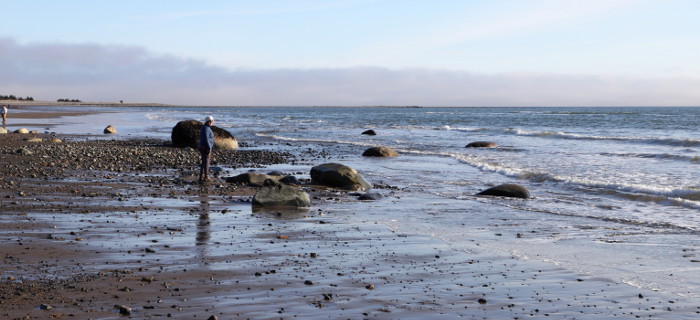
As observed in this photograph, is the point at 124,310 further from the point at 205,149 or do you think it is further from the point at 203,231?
the point at 205,149

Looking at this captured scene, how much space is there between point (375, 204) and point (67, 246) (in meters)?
7.04

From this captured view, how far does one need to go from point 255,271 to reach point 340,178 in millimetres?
9570

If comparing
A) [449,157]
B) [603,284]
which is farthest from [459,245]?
[449,157]

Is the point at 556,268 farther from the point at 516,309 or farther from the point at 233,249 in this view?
the point at 233,249

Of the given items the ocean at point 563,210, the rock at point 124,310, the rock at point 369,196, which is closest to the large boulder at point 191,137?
the ocean at point 563,210

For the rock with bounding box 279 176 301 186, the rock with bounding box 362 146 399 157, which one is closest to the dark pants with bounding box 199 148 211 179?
the rock with bounding box 279 176 301 186

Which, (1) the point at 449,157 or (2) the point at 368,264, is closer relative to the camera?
(2) the point at 368,264

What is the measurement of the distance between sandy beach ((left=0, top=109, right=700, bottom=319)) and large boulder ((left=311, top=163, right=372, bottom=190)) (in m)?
3.53

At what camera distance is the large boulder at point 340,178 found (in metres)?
17.6

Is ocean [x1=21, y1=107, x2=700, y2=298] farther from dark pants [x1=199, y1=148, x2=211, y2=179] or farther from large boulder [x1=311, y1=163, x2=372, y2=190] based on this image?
dark pants [x1=199, y1=148, x2=211, y2=179]

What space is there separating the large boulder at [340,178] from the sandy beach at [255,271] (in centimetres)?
353

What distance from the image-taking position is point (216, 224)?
1145 cm

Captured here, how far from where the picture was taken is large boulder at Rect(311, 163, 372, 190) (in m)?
17.6

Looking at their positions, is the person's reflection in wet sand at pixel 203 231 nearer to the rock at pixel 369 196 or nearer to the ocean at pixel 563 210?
the ocean at pixel 563 210
